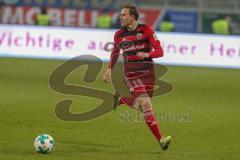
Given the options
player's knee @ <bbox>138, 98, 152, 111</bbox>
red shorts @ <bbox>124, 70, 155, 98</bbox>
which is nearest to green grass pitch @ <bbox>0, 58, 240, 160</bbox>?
player's knee @ <bbox>138, 98, 152, 111</bbox>

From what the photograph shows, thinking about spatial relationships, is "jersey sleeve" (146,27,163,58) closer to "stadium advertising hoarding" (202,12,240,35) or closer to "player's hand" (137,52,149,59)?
"player's hand" (137,52,149,59)

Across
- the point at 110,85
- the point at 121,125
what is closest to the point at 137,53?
the point at 121,125

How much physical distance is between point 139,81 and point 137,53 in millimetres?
496

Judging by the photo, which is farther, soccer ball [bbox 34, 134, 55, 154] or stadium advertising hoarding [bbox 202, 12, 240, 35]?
stadium advertising hoarding [bbox 202, 12, 240, 35]

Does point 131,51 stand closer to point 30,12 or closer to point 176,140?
point 176,140

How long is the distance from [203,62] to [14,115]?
12775 millimetres

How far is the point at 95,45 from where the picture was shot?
26391 mm

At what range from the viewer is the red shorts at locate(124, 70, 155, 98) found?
444 inches

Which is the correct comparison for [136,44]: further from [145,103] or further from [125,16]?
[145,103]

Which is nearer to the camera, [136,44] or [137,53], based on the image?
[137,53]

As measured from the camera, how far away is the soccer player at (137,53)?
36.1 ft

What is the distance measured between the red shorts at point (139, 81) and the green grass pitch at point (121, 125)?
93 cm

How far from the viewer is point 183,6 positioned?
3544 centimetres

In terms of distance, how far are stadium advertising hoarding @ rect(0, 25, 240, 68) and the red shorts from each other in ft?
47.5
